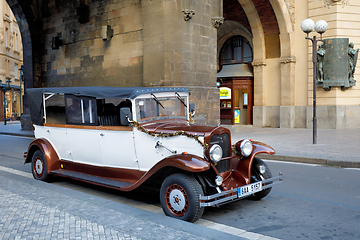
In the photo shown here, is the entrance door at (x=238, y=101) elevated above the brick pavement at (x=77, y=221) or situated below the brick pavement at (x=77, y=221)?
above

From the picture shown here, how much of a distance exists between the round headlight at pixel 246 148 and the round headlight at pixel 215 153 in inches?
25.0

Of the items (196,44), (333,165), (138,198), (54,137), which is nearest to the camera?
(138,198)

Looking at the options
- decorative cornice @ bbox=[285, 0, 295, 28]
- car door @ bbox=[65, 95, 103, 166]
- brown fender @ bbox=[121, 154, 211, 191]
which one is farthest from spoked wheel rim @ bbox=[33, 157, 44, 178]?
decorative cornice @ bbox=[285, 0, 295, 28]

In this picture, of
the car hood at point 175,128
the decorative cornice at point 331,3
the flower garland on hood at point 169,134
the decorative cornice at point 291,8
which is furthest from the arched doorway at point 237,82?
the flower garland on hood at point 169,134

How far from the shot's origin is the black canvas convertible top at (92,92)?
5.73 m

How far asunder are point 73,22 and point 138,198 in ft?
51.2

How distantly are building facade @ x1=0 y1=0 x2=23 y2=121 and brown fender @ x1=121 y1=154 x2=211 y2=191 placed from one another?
39817mm

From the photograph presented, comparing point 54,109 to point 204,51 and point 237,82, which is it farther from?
point 237,82

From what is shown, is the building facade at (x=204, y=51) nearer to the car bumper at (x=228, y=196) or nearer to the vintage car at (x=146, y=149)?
the vintage car at (x=146, y=149)

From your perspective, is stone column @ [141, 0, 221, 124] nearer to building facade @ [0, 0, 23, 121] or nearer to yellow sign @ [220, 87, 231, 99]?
yellow sign @ [220, 87, 231, 99]

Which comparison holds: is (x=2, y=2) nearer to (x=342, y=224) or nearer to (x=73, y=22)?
(x=73, y=22)

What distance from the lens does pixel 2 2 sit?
42.1 metres

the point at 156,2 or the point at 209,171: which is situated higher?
the point at 156,2

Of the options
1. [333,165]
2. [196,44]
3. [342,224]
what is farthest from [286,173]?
[196,44]
